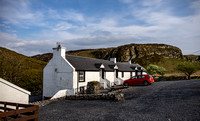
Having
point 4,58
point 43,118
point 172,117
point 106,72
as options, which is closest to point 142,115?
point 172,117

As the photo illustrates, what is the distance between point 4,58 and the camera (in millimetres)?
22172

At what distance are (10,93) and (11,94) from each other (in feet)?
0.38

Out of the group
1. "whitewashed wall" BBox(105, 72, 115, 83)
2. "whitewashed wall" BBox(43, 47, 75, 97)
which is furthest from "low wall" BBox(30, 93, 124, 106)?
"whitewashed wall" BBox(105, 72, 115, 83)

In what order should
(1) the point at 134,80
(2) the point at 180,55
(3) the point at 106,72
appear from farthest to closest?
1. (2) the point at 180,55
2. (3) the point at 106,72
3. (1) the point at 134,80

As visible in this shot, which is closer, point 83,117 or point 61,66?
point 83,117

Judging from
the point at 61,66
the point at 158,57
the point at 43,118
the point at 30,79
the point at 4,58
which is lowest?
the point at 43,118

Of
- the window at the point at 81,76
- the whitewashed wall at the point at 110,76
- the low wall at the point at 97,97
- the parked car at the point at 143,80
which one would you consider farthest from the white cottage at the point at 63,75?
the parked car at the point at 143,80

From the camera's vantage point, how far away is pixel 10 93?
11211 millimetres

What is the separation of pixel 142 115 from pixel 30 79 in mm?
23471

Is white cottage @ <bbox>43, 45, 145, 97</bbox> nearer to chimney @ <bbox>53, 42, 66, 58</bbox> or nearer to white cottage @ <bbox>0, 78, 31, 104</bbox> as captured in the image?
chimney @ <bbox>53, 42, 66, 58</bbox>

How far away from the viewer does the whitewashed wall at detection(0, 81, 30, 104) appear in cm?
1073

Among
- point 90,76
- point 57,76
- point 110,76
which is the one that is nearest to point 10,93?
point 57,76

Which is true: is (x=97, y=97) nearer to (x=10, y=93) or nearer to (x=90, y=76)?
(x=10, y=93)

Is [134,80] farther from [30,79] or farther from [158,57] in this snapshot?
[158,57]
